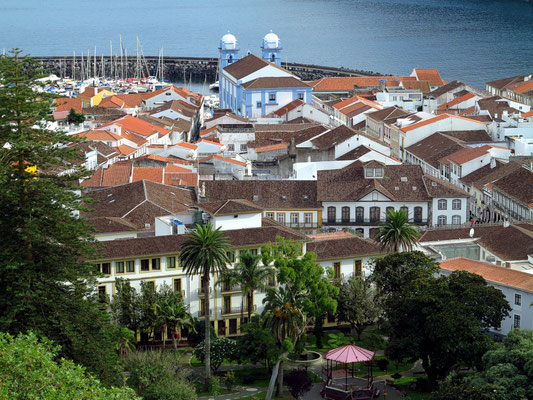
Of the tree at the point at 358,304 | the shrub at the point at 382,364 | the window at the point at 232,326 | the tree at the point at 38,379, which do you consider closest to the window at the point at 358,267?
the tree at the point at 358,304

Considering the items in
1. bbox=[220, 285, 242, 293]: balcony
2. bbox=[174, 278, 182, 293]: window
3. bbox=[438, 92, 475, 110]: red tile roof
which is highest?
bbox=[438, 92, 475, 110]: red tile roof

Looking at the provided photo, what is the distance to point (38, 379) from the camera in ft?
77.7

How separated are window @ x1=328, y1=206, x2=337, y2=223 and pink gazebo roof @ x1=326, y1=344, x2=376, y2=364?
853 inches

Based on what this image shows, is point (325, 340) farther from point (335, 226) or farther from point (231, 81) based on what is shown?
point (231, 81)

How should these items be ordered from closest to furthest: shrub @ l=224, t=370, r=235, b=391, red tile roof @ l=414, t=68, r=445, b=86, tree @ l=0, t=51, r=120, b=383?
tree @ l=0, t=51, r=120, b=383
shrub @ l=224, t=370, r=235, b=391
red tile roof @ l=414, t=68, r=445, b=86

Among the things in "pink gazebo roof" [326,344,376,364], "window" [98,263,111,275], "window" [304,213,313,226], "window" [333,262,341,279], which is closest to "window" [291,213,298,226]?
"window" [304,213,313,226]

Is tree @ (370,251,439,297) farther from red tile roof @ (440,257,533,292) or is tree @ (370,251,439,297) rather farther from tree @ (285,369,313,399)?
tree @ (285,369,313,399)

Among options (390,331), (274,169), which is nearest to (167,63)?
(274,169)

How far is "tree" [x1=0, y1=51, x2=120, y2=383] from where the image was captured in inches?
1319

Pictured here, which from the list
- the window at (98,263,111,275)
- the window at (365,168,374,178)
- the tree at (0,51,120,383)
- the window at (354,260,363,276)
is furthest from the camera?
the window at (365,168,374,178)

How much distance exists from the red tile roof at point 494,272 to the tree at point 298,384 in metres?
9.32

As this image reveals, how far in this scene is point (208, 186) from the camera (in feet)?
210

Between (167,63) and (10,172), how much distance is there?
485ft

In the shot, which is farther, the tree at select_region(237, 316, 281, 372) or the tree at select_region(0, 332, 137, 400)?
the tree at select_region(237, 316, 281, 372)
